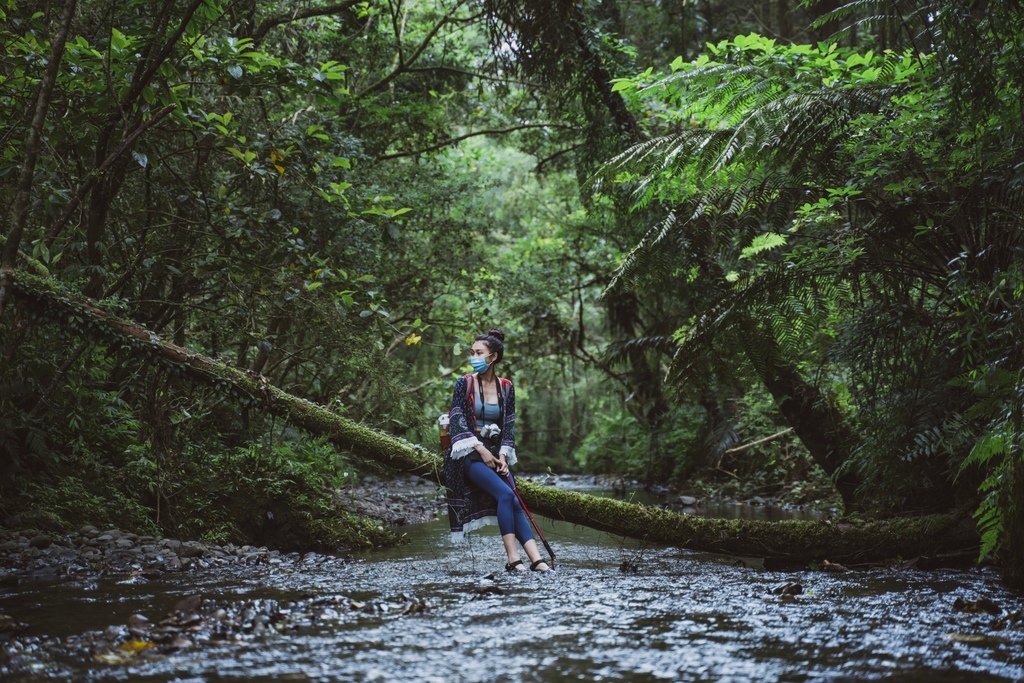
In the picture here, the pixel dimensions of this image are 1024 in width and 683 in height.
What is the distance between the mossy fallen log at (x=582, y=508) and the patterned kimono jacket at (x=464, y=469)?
36 cm

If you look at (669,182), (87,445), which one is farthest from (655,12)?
(87,445)

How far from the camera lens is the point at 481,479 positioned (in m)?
5.78

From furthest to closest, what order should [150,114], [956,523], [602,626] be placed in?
[150,114] < [956,523] < [602,626]

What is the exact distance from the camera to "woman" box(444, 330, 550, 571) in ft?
18.8

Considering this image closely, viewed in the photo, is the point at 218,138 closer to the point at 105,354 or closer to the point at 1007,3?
the point at 105,354

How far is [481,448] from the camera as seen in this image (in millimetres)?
5742

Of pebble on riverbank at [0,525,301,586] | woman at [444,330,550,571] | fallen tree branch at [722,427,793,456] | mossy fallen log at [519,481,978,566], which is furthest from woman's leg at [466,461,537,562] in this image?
fallen tree branch at [722,427,793,456]

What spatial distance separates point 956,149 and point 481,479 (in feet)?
12.8

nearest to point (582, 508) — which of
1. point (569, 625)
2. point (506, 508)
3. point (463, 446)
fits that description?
point (506, 508)

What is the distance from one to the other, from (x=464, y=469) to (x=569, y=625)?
2.36 meters

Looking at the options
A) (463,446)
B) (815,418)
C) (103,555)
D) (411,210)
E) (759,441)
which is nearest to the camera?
(103,555)

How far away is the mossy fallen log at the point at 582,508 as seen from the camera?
18.4ft

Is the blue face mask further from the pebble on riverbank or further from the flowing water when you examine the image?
the pebble on riverbank

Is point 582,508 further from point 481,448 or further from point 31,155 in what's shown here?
point 31,155
